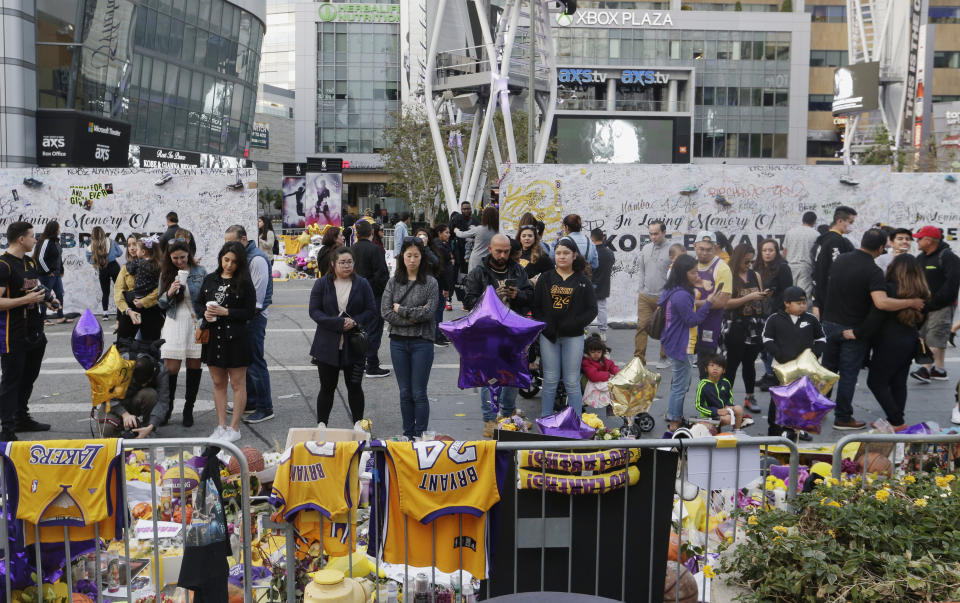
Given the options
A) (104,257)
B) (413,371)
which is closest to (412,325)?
(413,371)

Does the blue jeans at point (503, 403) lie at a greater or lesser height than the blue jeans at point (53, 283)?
lesser

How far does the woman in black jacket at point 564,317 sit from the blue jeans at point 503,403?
30 centimetres

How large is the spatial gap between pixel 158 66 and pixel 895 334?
166ft

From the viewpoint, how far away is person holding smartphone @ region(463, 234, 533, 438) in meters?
7.91

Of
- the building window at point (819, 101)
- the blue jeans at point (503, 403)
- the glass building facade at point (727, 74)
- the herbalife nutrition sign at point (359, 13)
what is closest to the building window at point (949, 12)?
the building window at point (819, 101)

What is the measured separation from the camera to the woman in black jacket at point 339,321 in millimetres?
7691

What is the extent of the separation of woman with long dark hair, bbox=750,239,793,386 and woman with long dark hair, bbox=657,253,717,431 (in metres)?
1.23

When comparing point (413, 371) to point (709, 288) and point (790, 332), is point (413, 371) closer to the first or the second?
point (709, 288)

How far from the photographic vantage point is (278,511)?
14.2 ft

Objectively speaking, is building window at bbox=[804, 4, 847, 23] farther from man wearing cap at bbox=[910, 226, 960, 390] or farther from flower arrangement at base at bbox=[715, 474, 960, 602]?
flower arrangement at base at bbox=[715, 474, 960, 602]

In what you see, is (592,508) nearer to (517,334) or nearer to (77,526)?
(77,526)

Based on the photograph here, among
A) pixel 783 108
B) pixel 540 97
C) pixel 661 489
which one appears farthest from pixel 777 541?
pixel 783 108

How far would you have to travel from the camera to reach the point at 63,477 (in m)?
4.05

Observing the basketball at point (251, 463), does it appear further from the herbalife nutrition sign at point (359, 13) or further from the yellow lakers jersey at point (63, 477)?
the herbalife nutrition sign at point (359, 13)
